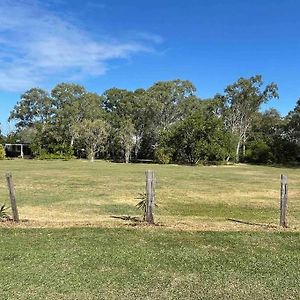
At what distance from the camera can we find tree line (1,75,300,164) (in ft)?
148

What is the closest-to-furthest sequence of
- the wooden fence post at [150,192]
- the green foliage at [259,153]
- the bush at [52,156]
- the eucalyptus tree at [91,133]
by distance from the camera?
the wooden fence post at [150,192], the green foliage at [259,153], the eucalyptus tree at [91,133], the bush at [52,156]

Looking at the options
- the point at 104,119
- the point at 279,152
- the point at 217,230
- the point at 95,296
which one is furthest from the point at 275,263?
the point at 104,119

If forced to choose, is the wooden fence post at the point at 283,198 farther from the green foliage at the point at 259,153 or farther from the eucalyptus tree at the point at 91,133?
the eucalyptus tree at the point at 91,133

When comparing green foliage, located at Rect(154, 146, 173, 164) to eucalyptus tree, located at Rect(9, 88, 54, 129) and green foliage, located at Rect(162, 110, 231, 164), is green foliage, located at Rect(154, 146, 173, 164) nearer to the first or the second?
green foliage, located at Rect(162, 110, 231, 164)

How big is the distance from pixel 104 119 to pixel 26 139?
1587 centimetres

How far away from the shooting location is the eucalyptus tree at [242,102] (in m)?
49.5

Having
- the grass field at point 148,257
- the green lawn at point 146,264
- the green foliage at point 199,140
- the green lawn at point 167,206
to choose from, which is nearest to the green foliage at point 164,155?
the green foliage at point 199,140

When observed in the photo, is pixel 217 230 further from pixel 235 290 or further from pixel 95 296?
pixel 95 296

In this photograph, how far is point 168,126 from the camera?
5203cm

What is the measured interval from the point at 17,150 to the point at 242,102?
39.2 m

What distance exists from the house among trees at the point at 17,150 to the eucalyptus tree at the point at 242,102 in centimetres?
3313

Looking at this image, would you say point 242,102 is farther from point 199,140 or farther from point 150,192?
point 150,192

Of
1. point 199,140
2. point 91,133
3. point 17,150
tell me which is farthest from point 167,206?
point 17,150

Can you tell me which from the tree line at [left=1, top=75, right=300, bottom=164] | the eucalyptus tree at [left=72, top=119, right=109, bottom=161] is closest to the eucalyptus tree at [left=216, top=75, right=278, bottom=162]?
the tree line at [left=1, top=75, right=300, bottom=164]
